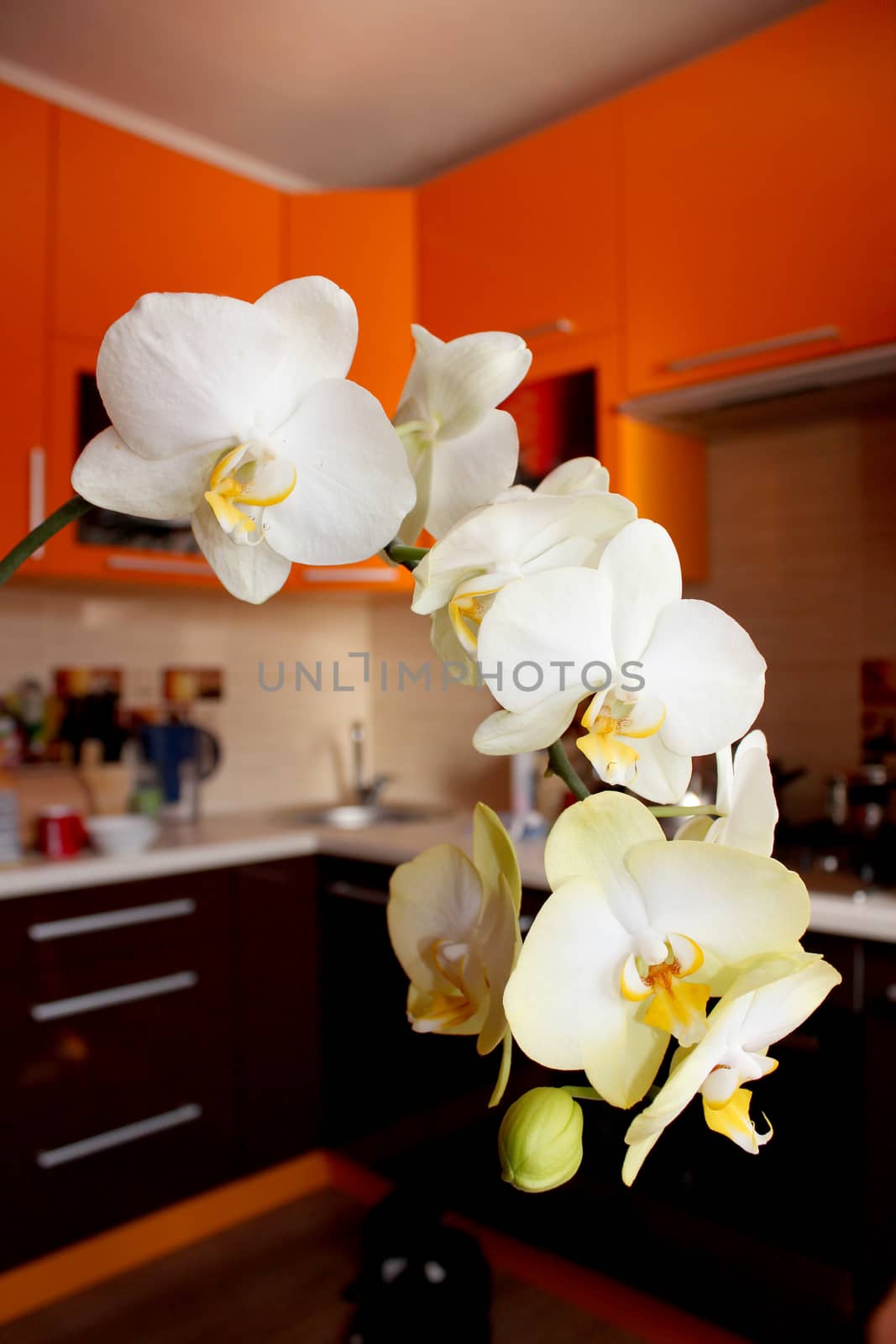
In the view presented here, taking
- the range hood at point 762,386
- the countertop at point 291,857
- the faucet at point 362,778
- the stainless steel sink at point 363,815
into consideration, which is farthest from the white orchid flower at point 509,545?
the faucet at point 362,778

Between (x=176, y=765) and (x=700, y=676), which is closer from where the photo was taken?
(x=700, y=676)

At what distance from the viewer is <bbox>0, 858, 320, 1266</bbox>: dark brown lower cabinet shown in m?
2.04

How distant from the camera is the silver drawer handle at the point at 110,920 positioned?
206cm

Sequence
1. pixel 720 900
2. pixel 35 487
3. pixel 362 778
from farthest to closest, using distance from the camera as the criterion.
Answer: pixel 362 778 → pixel 35 487 → pixel 720 900

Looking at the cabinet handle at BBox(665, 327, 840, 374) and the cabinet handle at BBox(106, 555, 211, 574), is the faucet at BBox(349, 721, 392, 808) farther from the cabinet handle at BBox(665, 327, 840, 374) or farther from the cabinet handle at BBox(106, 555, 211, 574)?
the cabinet handle at BBox(665, 327, 840, 374)

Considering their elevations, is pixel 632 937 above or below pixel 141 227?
below

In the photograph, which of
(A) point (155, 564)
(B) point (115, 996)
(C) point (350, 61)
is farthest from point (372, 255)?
(B) point (115, 996)

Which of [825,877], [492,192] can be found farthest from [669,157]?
[825,877]

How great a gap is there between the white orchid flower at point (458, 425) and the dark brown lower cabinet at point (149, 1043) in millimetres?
1918

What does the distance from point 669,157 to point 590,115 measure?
262 mm

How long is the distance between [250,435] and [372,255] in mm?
2677

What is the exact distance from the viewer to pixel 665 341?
7.45ft

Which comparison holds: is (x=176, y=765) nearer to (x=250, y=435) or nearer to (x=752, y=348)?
(x=752, y=348)

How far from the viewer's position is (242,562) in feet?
1.04
